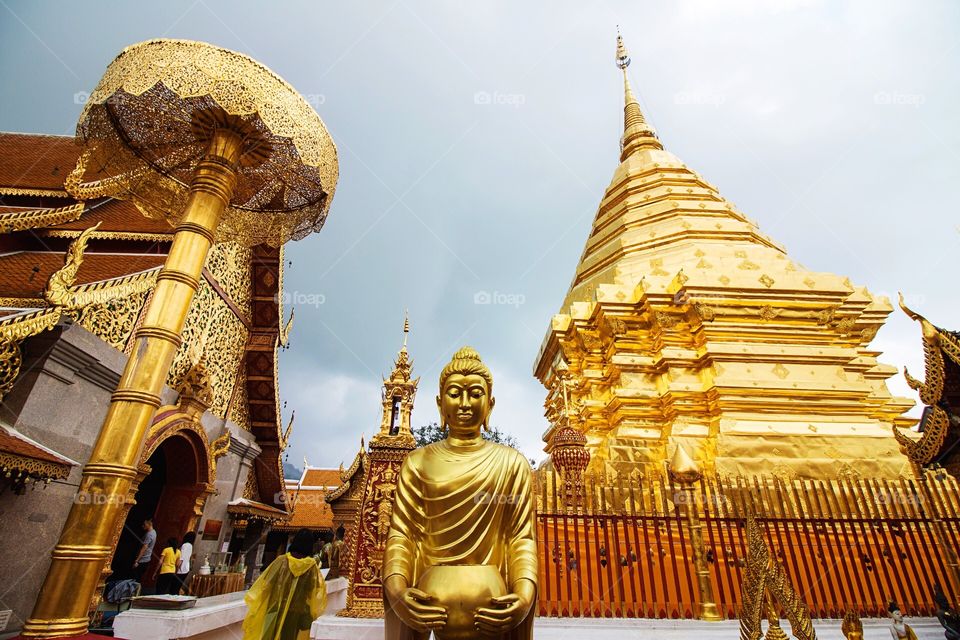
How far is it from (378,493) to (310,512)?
14.0 metres

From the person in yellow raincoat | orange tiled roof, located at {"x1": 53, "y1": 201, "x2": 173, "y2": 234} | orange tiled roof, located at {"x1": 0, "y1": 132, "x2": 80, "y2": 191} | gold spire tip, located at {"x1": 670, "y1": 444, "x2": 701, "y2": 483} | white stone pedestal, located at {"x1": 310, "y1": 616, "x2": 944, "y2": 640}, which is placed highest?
orange tiled roof, located at {"x1": 0, "y1": 132, "x2": 80, "y2": 191}

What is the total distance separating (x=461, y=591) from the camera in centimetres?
186

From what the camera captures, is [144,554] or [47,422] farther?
[144,554]

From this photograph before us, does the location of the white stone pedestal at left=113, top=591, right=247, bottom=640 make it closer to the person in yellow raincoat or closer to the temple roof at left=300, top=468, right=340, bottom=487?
the person in yellow raincoat

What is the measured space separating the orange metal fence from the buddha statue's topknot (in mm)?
2692

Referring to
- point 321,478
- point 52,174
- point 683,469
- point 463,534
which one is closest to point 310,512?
point 321,478

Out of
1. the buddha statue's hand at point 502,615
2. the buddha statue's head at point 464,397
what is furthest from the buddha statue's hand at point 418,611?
the buddha statue's head at point 464,397

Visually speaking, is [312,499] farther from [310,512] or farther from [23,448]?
[23,448]

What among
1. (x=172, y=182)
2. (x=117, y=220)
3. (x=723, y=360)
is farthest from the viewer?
(x=723, y=360)

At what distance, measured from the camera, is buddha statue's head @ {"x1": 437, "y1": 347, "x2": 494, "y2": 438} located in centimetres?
242

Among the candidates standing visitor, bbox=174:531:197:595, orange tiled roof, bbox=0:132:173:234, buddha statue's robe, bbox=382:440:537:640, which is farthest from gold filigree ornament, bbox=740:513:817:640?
orange tiled roof, bbox=0:132:173:234

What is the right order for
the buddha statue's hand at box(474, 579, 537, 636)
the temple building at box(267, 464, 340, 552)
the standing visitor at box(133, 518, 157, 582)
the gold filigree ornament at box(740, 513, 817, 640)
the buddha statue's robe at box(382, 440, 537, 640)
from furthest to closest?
1. the temple building at box(267, 464, 340, 552)
2. the standing visitor at box(133, 518, 157, 582)
3. the gold filigree ornament at box(740, 513, 817, 640)
4. the buddha statue's robe at box(382, 440, 537, 640)
5. the buddha statue's hand at box(474, 579, 537, 636)

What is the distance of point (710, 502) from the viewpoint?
5.02 meters

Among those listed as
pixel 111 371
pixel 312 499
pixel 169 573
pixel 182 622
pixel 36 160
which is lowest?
pixel 182 622
